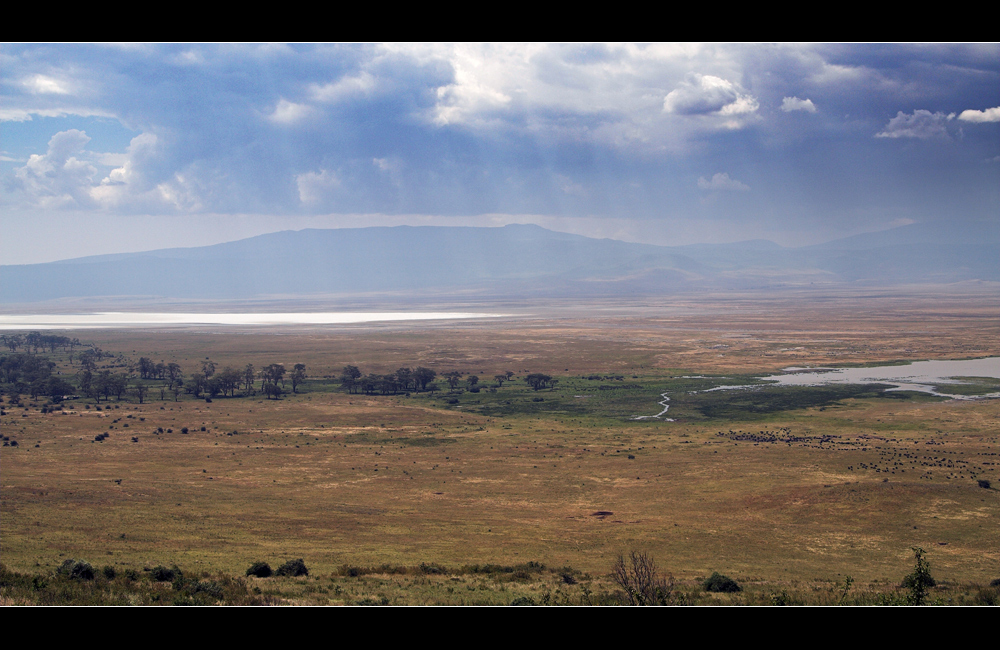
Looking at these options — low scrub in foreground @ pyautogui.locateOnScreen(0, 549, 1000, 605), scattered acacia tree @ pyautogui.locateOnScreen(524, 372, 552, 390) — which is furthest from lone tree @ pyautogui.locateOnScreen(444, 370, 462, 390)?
low scrub in foreground @ pyautogui.locateOnScreen(0, 549, 1000, 605)

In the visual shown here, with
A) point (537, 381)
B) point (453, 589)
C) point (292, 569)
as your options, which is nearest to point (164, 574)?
point (292, 569)

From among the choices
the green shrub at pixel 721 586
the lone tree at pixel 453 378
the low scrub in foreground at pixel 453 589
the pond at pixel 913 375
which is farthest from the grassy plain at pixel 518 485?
the lone tree at pixel 453 378

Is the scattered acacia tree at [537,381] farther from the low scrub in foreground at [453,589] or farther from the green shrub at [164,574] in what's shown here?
the green shrub at [164,574]

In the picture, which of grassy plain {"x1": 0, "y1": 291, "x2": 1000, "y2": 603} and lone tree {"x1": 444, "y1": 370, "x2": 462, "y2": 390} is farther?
lone tree {"x1": 444, "y1": 370, "x2": 462, "y2": 390}

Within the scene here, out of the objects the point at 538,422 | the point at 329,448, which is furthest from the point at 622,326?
the point at 329,448

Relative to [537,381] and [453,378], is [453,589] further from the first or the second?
[453,378]

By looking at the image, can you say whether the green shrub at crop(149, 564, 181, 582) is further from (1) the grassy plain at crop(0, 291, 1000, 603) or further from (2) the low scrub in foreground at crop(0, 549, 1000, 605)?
(1) the grassy plain at crop(0, 291, 1000, 603)

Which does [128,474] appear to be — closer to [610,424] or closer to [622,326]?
[610,424]
